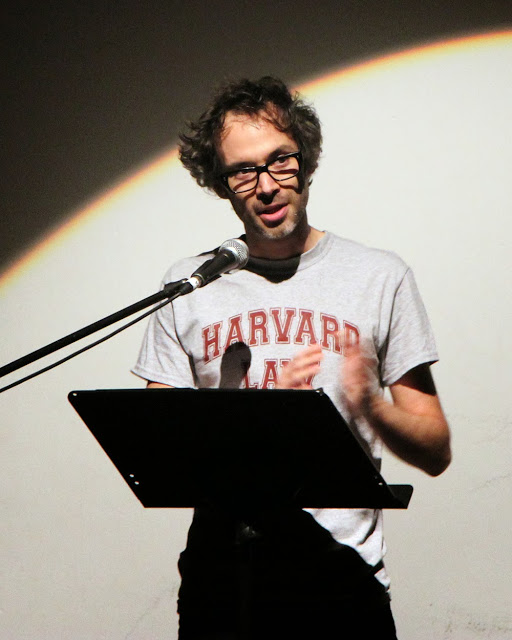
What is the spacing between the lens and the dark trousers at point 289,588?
132cm

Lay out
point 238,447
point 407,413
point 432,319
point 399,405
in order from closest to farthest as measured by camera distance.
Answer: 1. point 238,447
2. point 407,413
3. point 399,405
4. point 432,319

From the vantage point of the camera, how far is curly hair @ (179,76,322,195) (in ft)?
5.49

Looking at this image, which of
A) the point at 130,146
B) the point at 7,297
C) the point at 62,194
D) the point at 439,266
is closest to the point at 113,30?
the point at 130,146

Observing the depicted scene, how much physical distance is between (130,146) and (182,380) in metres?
1.12

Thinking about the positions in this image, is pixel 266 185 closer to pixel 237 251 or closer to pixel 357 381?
pixel 237 251

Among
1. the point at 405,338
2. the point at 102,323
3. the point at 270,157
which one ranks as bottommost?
the point at 405,338

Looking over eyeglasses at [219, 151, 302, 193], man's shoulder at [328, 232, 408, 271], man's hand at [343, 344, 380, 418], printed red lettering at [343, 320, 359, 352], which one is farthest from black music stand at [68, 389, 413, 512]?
eyeglasses at [219, 151, 302, 193]

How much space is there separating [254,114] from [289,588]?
3.14 ft

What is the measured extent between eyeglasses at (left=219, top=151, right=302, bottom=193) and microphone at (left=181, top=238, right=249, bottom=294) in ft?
1.15

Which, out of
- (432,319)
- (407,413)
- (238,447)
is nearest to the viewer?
(238,447)

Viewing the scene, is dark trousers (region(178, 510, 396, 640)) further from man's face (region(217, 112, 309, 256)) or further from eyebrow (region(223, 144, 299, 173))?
eyebrow (region(223, 144, 299, 173))

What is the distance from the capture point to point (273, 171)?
156 cm

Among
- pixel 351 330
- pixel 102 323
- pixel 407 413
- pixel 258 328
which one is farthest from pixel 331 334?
pixel 102 323

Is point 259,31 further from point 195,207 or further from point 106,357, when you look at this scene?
point 106,357
